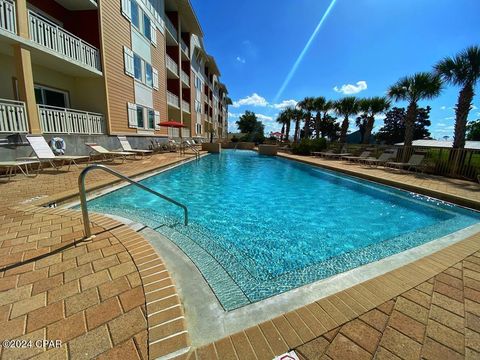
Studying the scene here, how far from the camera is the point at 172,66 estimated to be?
1942 cm

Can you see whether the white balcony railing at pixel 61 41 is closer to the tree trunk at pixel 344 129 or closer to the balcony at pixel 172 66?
the balcony at pixel 172 66

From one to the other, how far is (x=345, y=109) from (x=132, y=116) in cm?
2104

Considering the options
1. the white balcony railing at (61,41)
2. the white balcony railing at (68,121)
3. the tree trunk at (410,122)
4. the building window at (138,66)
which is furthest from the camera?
the tree trunk at (410,122)

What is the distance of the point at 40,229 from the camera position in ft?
9.62

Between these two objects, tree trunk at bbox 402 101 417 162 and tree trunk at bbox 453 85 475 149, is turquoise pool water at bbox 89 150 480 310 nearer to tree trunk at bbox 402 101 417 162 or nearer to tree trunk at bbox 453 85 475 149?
tree trunk at bbox 453 85 475 149

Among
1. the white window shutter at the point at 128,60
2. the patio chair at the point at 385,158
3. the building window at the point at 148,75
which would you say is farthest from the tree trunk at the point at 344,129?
the white window shutter at the point at 128,60

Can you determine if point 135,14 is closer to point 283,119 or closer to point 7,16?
point 7,16

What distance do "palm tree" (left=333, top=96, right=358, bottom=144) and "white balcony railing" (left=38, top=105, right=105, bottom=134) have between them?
842 inches

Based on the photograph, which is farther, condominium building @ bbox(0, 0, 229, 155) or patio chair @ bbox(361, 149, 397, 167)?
patio chair @ bbox(361, 149, 397, 167)

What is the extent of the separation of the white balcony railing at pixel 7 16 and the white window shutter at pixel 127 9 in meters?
6.68

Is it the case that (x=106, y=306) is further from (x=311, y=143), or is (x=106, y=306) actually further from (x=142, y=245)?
(x=311, y=143)

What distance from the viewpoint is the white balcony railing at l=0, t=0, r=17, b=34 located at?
247 inches

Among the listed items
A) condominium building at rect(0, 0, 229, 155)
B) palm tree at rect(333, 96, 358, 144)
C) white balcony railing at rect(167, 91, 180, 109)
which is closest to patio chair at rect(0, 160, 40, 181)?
condominium building at rect(0, 0, 229, 155)

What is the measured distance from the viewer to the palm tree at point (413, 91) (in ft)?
41.4
